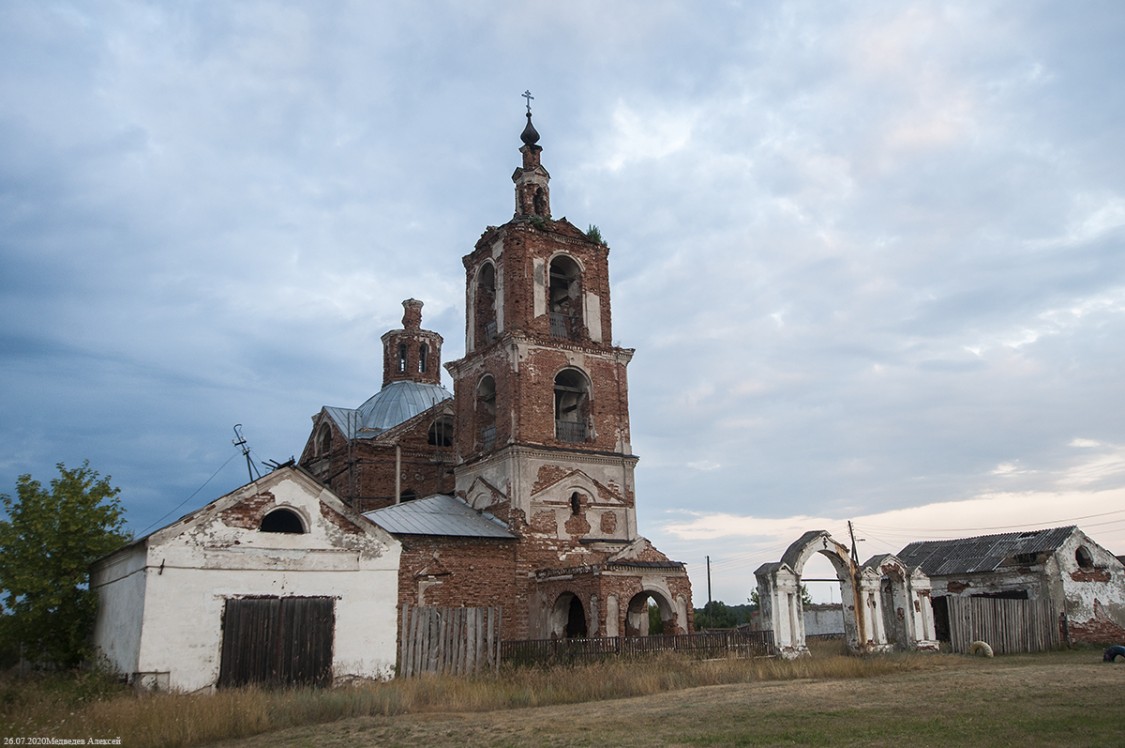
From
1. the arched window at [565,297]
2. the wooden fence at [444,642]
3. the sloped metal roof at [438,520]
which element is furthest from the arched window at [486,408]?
the wooden fence at [444,642]

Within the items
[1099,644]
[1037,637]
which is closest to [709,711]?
[1037,637]

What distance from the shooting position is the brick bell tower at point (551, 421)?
23469 millimetres

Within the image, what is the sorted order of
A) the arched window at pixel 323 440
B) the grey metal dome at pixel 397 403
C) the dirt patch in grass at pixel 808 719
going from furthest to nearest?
the grey metal dome at pixel 397 403
the arched window at pixel 323 440
the dirt patch in grass at pixel 808 719

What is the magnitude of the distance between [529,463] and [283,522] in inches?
355

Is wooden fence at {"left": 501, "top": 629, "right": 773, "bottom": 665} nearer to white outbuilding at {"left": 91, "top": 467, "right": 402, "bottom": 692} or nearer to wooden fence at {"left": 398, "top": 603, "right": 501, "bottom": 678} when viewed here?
wooden fence at {"left": 398, "top": 603, "right": 501, "bottom": 678}

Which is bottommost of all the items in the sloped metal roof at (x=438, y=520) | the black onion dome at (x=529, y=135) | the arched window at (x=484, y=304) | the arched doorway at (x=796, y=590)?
the arched doorway at (x=796, y=590)

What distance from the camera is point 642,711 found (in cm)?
1248

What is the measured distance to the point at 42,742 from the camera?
33.1 feet

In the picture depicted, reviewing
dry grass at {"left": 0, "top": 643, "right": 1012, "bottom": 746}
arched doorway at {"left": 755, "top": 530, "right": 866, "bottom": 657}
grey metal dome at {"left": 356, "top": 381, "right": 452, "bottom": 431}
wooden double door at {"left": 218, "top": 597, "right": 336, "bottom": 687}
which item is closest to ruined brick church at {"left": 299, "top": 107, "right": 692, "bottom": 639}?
grey metal dome at {"left": 356, "top": 381, "right": 452, "bottom": 431}

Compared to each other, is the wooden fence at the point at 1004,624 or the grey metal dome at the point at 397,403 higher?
the grey metal dome at the point at 397,403

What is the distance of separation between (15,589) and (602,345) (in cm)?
1632

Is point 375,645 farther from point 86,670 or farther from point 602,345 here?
Result: point 602,345

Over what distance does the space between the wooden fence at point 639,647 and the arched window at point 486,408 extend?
852 centimetres

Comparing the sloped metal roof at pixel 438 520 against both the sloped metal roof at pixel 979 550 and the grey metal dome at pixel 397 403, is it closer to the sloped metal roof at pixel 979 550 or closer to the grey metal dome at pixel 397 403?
the grey metal dome at pixel 397 403
